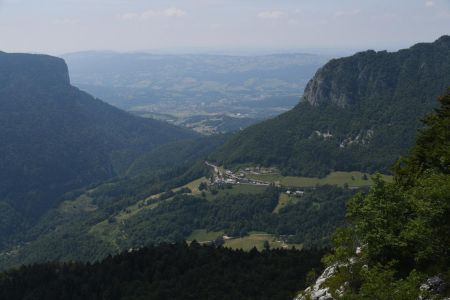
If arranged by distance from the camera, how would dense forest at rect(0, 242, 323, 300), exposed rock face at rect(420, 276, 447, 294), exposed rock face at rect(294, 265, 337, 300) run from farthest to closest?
dense forest at rect(0, 242, 323, 300), exposed rock face at rect(294, 265, 337, 300), exposed rock face at rect(420, 276, 447, 294)

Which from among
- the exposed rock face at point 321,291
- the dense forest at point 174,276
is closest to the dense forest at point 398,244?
the exposed rock face at point 321,291

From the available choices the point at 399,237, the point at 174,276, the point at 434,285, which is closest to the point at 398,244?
the point at 399,237

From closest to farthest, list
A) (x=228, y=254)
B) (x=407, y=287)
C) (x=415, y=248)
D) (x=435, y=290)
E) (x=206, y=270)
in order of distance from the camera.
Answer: (x=407, y=287) → (x=435, y=290) → (x=415, y=248) → (x=206, y=270) → (x=228, y=254)

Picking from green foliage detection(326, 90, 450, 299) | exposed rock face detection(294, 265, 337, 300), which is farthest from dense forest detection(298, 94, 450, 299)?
exposed rock face detection(294, 265, 337, 300)

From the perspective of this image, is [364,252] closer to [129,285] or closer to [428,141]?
[428,141]

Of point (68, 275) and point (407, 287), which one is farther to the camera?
point (68, 275)

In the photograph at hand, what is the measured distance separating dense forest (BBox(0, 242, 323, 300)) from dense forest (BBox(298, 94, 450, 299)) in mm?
48937

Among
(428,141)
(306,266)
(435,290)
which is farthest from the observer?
(306,266)

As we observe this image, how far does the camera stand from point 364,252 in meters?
47.2

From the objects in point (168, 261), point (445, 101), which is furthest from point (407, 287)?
point (168, 261)

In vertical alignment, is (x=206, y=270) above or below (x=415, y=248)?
below

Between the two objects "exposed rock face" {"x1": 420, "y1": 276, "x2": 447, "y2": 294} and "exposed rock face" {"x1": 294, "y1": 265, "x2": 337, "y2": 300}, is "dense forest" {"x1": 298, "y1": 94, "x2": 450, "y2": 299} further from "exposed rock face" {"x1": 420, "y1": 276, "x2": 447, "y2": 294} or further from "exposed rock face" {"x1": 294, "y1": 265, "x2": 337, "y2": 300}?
"exposed rock face" {"x1": 294, "y1": 265, "x2": 337, "y2": 300}

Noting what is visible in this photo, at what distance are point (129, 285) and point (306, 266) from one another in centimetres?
4144

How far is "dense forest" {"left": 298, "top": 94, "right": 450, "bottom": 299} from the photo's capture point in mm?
39062
